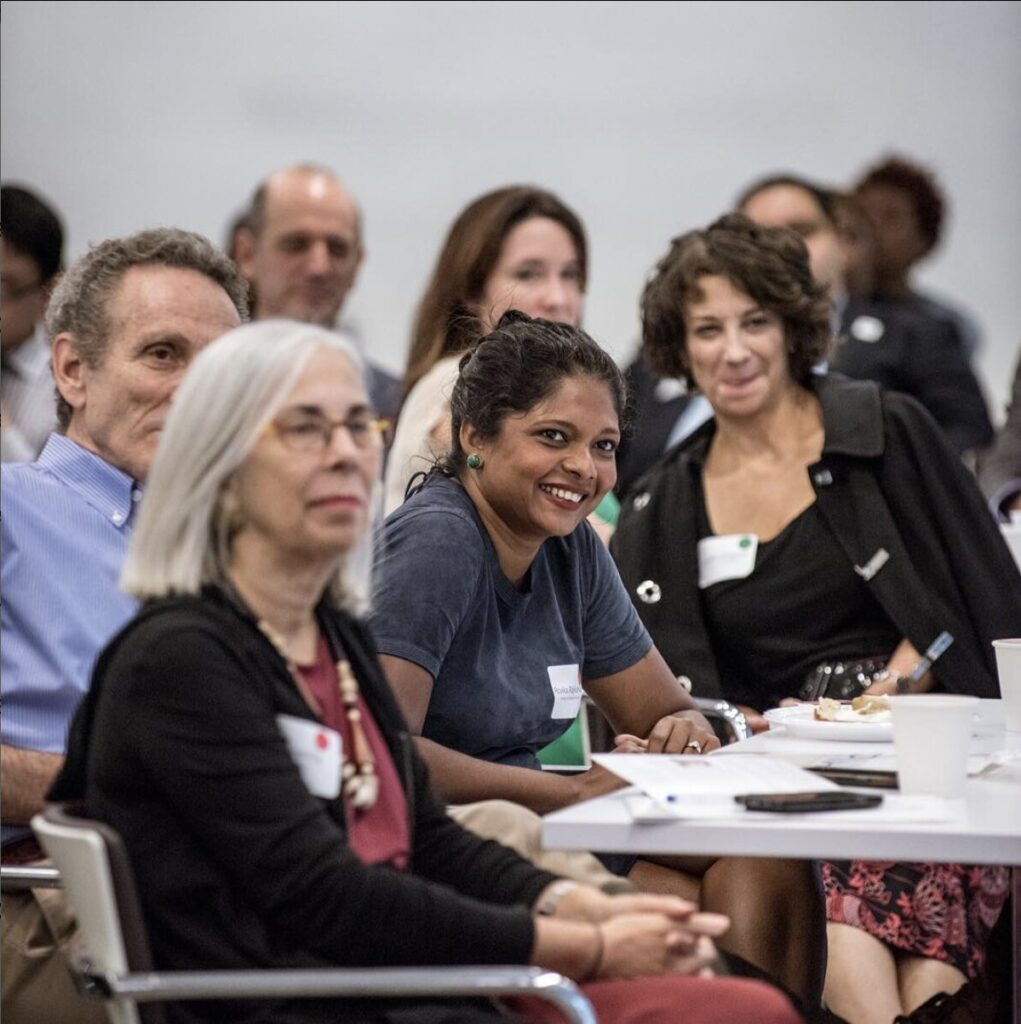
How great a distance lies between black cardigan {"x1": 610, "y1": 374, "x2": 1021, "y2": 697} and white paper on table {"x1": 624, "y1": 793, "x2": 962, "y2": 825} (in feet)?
5.45

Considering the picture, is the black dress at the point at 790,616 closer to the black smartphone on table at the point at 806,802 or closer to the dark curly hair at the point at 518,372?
the dark curly hair at the point at 518,372

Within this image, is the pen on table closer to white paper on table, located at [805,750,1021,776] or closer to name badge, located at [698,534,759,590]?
name badge, located at [698,534,759,590]

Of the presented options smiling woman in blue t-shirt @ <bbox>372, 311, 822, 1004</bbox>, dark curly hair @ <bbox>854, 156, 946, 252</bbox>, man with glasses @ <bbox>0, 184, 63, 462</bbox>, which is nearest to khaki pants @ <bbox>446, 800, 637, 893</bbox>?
smiling woman in blue t-shirt @ <bbox>372, 311, 822, 1004</bbox>

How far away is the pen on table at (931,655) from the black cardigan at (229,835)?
6.42ft

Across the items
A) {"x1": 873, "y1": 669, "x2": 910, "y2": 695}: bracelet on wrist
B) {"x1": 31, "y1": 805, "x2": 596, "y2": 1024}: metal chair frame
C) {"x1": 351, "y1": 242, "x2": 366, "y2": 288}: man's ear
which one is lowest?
{"x1": 873, "y1": 669, "x2": 910, "y2": 695}: bracelet on wrist

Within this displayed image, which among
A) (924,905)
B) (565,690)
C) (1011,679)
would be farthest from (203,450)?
(924,905)

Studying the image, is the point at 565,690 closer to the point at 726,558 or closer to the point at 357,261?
the point at 726,558

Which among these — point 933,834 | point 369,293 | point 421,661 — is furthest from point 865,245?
point 933,834

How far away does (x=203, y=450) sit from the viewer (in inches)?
69.5

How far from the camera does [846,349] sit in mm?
5805

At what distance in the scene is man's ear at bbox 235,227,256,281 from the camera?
561cm

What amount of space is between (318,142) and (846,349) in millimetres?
2261

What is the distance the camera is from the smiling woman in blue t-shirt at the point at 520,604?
2.55m

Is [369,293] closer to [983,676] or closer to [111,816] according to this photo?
[983,676]
